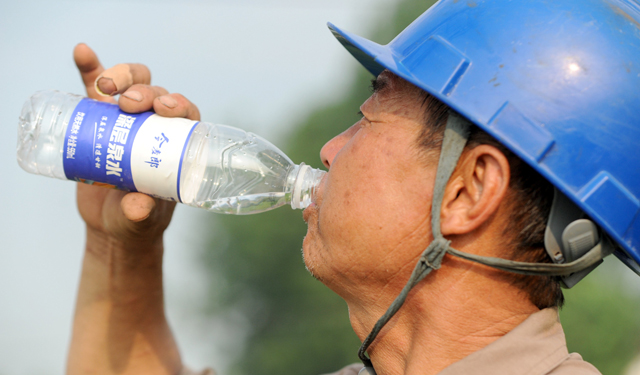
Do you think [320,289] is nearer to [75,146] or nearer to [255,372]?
[255,372]

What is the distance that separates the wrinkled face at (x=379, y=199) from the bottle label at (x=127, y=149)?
1.97ft

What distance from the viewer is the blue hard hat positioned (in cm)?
142

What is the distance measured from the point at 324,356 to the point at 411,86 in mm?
9279

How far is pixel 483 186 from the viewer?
1.52 m

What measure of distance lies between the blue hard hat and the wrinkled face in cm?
20

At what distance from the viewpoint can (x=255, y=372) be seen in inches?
410

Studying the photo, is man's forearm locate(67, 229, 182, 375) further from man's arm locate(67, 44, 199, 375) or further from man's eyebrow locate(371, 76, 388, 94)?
man's eyebrow locate(371, 76, 388, 94)

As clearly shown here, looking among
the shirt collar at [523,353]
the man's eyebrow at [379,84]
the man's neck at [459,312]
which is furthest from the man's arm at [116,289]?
the shirt collar at [523,353]

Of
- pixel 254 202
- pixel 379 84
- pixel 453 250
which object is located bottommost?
pixel 254 202

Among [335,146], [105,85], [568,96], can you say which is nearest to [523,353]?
[568,96]

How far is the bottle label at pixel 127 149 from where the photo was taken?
6.31ft

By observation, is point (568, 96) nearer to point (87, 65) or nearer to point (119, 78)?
point (119, 78)

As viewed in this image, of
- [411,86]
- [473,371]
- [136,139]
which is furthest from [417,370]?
[136,139]

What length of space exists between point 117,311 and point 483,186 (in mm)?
1878
